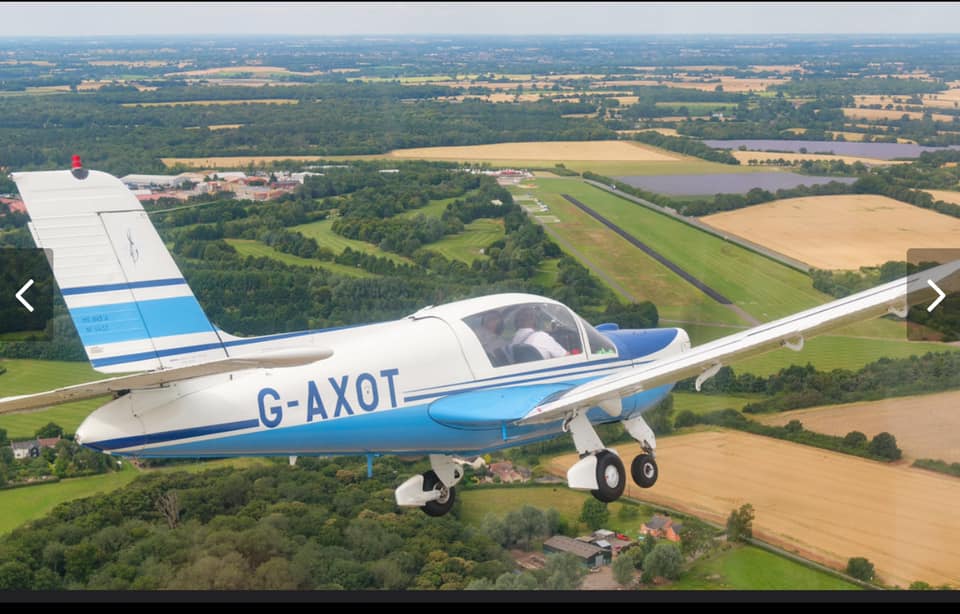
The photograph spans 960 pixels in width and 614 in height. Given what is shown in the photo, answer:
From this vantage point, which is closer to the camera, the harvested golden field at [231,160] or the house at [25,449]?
the house at [25,449]

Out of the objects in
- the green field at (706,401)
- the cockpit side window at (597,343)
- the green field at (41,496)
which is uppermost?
the cockpit side window at (597,343)

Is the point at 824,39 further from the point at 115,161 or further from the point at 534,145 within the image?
the point at 115,161

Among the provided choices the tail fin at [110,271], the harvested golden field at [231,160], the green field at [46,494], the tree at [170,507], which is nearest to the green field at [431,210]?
the harvested golden field at [231,160]

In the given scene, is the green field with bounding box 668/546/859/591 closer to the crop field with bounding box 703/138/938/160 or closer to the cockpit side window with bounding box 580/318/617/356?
the cockpit side window with bounding box 580/318/617/356

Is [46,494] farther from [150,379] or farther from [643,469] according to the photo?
[643,469]

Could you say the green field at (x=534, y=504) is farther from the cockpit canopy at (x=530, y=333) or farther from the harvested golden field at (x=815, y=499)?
the cockpit canopy at (x=530, y=333)

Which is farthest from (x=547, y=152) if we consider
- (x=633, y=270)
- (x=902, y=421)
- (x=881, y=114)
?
(x=902, y=421)
